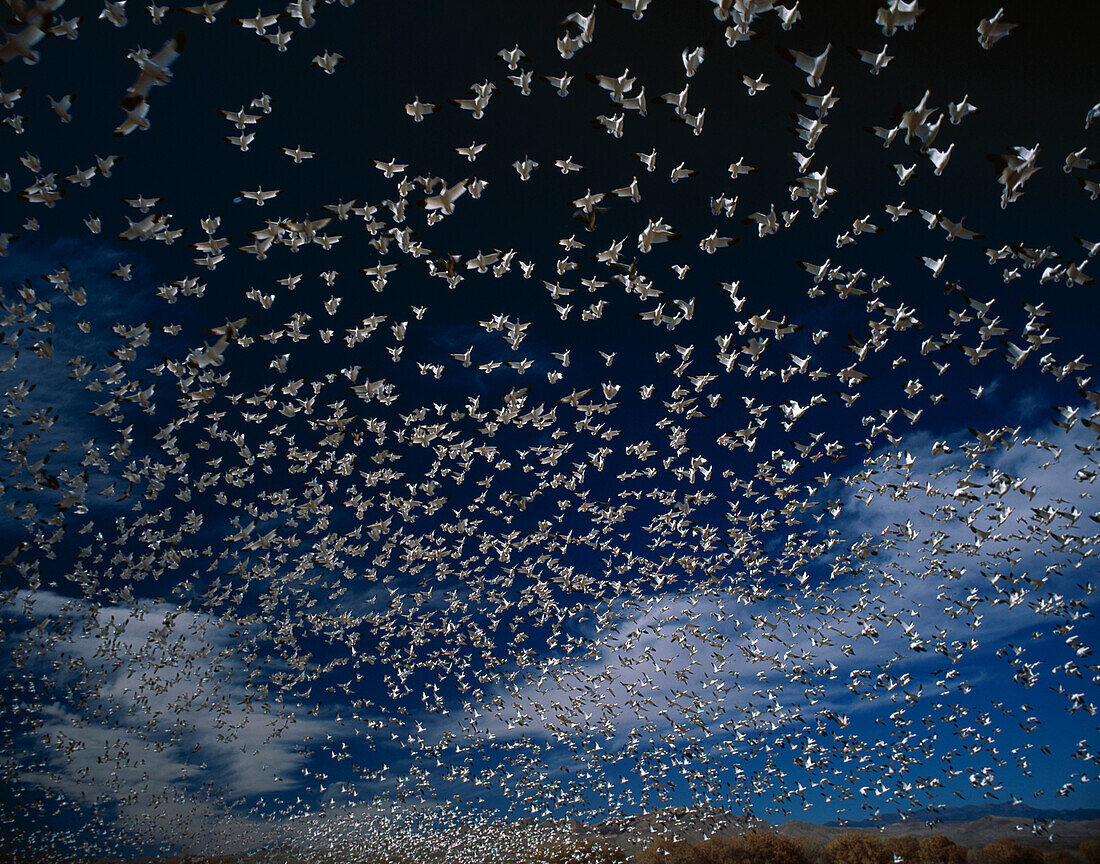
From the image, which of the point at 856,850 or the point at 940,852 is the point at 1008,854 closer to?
the point at 940,852

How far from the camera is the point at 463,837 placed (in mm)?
74312

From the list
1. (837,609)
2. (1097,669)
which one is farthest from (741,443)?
(1097,669)

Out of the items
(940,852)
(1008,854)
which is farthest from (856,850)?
(1008,854)

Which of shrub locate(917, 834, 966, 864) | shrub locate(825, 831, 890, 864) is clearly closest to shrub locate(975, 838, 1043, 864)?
shrub locate(917, 834, 966, 864)

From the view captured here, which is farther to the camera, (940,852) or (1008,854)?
A: (940,852)

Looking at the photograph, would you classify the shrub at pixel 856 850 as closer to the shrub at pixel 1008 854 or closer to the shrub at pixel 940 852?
the shrub at pixel 940 852

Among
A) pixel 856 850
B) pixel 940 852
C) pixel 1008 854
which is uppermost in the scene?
pixel 856 850

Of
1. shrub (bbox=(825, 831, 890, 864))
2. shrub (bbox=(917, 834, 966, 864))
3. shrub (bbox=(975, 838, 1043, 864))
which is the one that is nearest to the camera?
shrub (bbox=(917, 834, 966, 864))

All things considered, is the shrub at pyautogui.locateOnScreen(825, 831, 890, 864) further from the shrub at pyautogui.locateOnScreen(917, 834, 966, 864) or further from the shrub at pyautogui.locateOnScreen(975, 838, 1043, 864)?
the shrub at pyautogui.locateOnScreen(975, 838, 1043, 864)

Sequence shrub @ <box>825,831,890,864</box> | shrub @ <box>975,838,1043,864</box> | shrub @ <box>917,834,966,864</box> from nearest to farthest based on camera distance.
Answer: shrub @ <box>917,834,966,864</box>
shrub @ <box>975,838,1043,864</box>
shrub @ <box>825,831,890,864</box>

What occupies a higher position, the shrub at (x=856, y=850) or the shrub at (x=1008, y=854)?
the shrub at (x=856, y=850)

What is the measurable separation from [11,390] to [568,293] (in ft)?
69.7

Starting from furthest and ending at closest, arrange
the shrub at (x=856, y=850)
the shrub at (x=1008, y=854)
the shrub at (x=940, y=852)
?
1. the shrub at (x=856, y=850)
2. the shrub at (x=1008, y=854)
3. the shrub at (x=940, y=852)

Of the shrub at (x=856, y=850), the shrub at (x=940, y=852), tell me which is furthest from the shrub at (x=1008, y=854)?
the shrub at (x=856, y=850)
